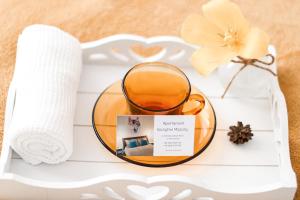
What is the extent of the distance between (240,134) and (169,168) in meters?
0.17

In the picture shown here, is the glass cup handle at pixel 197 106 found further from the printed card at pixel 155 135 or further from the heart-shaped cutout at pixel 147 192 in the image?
the heart-shaped cutout at pixel 147 192

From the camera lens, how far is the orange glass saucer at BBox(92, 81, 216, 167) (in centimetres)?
115

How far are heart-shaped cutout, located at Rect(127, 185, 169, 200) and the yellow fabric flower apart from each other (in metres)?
0.24

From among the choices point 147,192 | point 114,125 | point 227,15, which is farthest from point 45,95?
point 227,15

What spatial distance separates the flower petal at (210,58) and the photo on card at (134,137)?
0.16 m

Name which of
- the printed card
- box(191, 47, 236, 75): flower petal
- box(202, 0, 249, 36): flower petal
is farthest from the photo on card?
box(202, 0, 249, 36): flower petal

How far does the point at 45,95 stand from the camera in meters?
1.13

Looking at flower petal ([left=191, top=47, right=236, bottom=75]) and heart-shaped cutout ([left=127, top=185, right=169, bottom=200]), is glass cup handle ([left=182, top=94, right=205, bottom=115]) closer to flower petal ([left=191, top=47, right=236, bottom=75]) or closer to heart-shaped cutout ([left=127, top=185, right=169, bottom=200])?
flower petal ([left=191, top=47, right=236, bottom=75])

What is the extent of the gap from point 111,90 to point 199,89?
0.20m

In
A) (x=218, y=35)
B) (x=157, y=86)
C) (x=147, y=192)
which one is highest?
(x=218, y=35)

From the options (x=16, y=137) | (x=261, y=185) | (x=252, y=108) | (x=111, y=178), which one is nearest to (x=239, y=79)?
(x=252, y=108)

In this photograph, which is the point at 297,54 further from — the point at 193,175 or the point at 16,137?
the point at 16,137

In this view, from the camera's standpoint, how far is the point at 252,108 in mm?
1273

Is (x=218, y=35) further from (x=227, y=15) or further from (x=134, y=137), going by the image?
(x=134, y=137)
